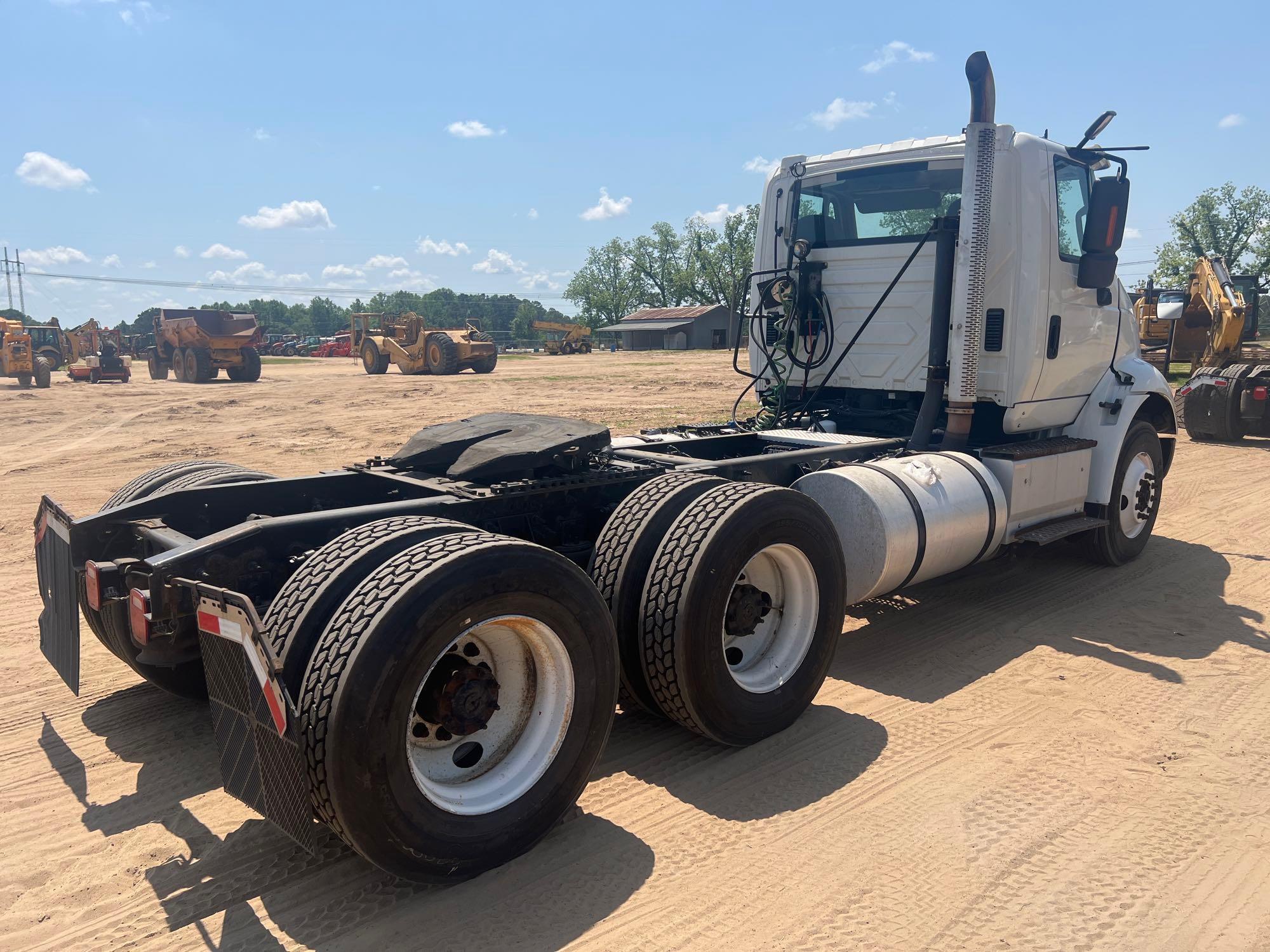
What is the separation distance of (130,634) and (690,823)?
236 centimetres

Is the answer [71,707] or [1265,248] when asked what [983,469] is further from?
[1265,248]

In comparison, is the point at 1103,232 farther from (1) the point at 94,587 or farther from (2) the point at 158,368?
(2) the point at 158,368

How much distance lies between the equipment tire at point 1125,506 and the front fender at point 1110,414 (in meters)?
0.09

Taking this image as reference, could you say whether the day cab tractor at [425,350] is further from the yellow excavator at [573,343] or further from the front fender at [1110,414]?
→ the front fender at [1110,414]

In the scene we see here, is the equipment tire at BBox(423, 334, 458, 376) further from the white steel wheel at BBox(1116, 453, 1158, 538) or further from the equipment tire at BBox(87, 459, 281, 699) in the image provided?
the equipment tire at BBox(87, 459, 281, 699)

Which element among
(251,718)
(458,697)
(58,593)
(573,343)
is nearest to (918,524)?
(458,697)

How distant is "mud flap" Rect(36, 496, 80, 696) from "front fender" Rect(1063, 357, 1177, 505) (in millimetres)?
6634

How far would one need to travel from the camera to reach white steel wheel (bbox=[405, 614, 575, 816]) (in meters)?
3.04

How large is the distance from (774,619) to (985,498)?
2.18 meters

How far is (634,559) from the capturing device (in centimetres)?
391

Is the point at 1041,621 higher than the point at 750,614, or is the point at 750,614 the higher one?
the point at 750,614

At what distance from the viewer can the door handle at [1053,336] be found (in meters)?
6.34

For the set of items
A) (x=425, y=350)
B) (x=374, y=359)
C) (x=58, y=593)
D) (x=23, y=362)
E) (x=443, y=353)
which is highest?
(x=425, y=350)

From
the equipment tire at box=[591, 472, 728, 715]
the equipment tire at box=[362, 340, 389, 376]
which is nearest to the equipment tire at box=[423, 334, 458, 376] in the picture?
the equipment tire at box=[362, 340, 389, 376]
